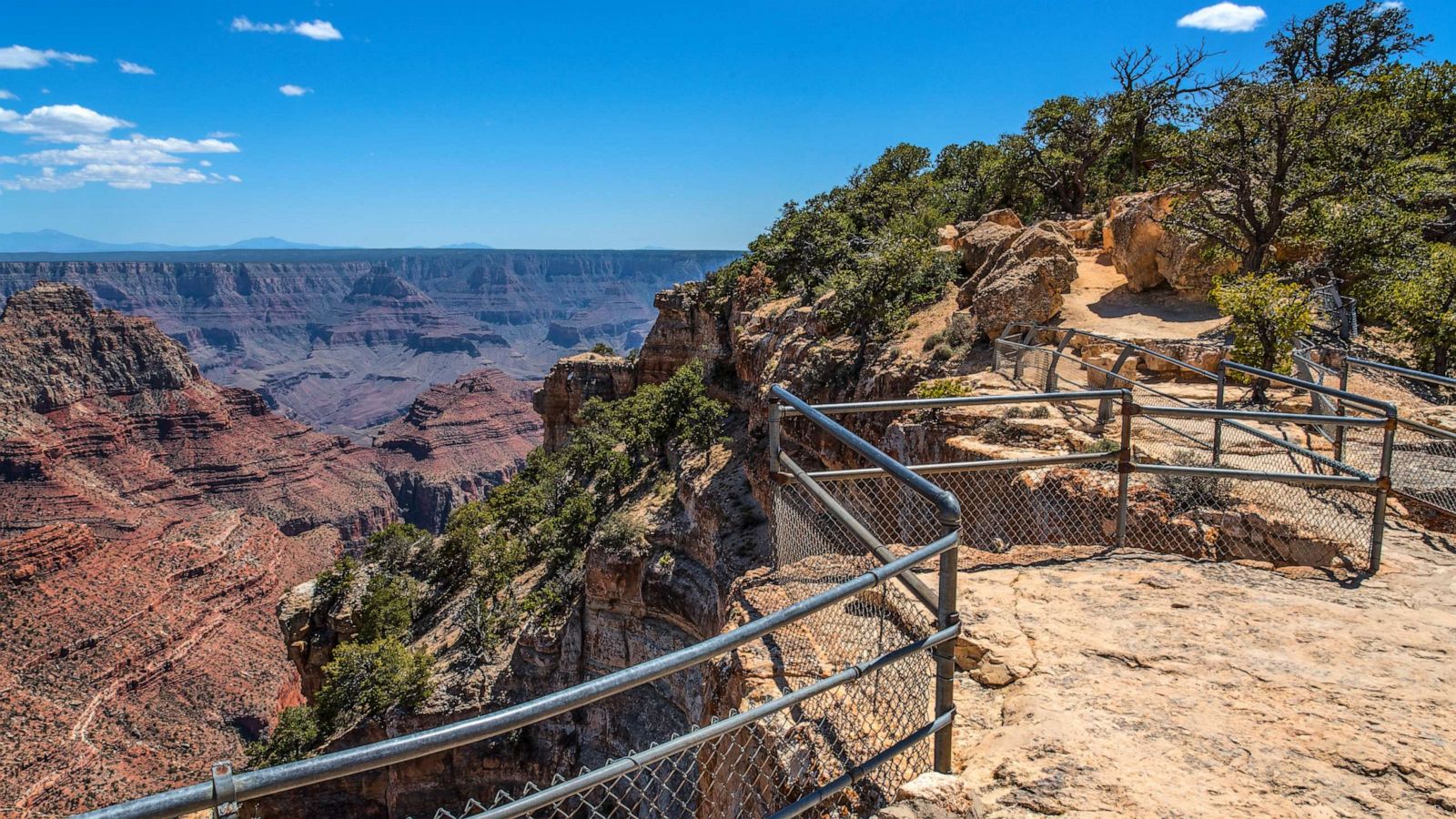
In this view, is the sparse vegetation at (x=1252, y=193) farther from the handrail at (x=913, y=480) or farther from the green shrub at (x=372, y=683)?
the green shrub at (x=372, y=683)

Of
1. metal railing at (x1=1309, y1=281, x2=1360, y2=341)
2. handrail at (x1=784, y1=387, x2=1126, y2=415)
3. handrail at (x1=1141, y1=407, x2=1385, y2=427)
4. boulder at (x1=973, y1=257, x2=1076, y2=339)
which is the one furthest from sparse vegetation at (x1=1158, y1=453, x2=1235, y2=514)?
metal railing at (x1=1309, y1=281, x2=1360, y2=341)

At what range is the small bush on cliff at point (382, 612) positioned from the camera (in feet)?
87.5

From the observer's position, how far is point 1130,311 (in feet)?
57.1

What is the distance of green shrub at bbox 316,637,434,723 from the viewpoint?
2206cm

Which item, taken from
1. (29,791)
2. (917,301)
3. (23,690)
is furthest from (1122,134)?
(23,690)

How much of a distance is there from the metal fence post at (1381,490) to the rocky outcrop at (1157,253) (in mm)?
12723

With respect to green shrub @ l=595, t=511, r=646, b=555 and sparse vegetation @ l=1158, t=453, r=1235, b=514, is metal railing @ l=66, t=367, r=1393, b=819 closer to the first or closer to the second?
sparse vegetation @ l=1158, t=453, r=1235, b=514

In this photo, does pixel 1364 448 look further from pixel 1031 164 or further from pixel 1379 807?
pixel 1031 164

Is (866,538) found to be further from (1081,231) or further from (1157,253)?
(1081,231)

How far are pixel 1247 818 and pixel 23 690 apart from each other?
54584mm

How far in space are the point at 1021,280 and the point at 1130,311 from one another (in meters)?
3.82

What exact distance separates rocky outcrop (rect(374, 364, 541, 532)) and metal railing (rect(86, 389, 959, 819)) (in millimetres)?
94821

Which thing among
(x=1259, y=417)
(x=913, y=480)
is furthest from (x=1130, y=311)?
(x=913, y=480)

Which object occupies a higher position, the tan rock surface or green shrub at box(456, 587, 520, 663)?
the tan rock surface
